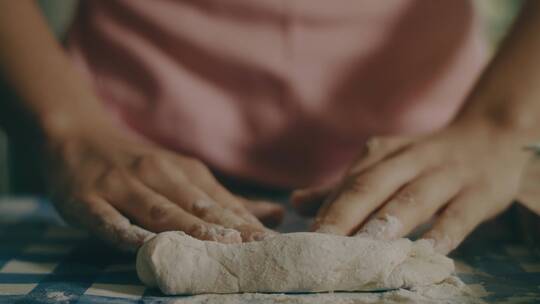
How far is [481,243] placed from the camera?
793mm

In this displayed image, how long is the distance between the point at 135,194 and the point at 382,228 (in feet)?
0.97

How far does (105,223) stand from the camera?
28.5 inches

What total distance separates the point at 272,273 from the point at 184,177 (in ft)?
0.78

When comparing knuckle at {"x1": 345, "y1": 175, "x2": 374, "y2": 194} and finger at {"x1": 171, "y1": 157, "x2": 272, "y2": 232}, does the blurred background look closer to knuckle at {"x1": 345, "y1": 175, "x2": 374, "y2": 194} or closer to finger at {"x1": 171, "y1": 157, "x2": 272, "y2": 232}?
finger at {"x1": 171, "y1": 157, "x2": 272, "y2": 232}

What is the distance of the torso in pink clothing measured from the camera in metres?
1.01

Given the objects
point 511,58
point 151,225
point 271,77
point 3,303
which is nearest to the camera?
point 3,303

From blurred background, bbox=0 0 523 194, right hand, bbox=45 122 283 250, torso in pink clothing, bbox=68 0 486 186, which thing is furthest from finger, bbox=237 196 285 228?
blurred background, bbox=0 0 523 194

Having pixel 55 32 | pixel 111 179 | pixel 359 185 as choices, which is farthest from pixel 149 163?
pixel 55 32

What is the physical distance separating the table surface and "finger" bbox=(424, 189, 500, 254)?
1.1 inches

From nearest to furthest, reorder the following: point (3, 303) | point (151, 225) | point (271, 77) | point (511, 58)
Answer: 1. point (3, 303)
2. point (151, 225)
3. point (511, 58)
4. point (271, 77)

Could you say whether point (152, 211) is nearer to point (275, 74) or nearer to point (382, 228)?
point (382, 228)

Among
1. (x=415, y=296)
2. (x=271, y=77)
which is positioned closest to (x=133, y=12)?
(x=271, y=77)

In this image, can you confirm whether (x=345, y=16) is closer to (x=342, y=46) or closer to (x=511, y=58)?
(x=342, y=46)

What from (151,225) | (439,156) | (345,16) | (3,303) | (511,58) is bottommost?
(3,303)
